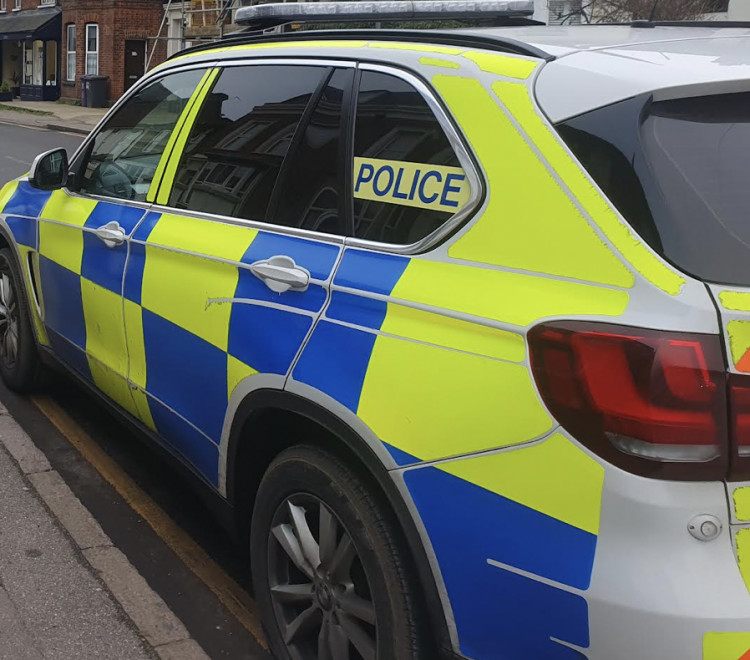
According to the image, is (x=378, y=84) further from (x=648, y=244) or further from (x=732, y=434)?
(x=732, y=434)

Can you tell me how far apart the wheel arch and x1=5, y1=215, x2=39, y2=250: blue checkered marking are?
207 centimetres

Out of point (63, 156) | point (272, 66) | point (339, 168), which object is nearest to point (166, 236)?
point (272, 66)

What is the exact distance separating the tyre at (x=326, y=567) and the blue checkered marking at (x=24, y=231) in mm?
2282

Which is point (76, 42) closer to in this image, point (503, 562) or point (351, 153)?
point (351, 153)

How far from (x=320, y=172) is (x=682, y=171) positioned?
1081 millimetres

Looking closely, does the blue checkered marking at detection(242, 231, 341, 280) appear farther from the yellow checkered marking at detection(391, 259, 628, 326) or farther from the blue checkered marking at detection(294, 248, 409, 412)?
the yellow checkered marking at detection(391, 259, 628, 326)

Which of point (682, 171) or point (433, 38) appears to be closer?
A: point (682, 171)

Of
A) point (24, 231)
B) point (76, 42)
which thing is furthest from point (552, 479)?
point (76, 42)

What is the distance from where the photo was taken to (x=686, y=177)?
Answer: 177cm

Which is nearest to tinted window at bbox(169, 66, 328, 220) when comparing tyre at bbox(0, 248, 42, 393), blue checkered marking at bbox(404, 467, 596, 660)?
blue checkered marking at bbox(404, 467, 596, 660)

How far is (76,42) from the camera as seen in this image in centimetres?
3641

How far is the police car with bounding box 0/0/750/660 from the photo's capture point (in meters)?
1.65

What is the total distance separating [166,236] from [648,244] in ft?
6.05

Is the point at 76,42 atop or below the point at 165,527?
atop
